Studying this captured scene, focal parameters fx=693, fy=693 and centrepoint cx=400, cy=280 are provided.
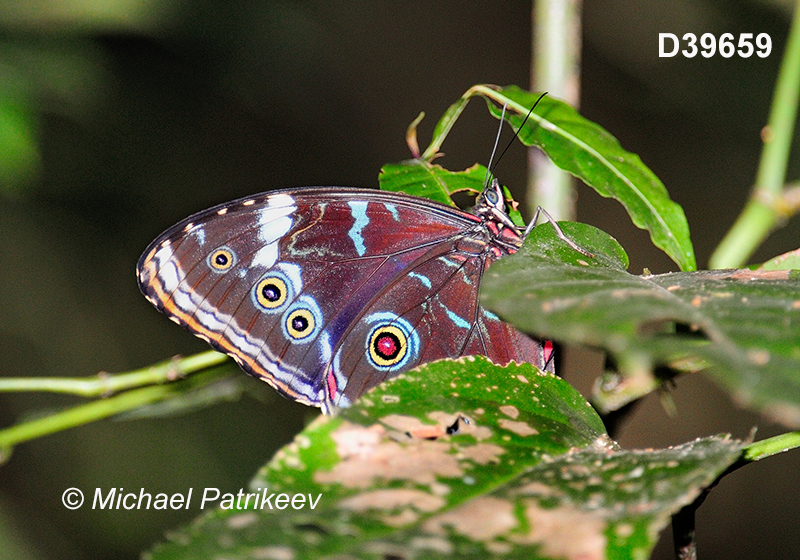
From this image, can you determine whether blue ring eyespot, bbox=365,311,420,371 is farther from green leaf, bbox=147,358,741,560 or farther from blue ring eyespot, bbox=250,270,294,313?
green leaf, bbox=147,358,741,560

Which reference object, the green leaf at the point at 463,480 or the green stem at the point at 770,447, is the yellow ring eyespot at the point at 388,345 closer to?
the green leaf at the point at 463,480

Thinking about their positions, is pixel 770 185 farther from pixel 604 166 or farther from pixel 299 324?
pixel 299 324

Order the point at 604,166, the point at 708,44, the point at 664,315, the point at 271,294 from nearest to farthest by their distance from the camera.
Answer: the point at 664,315 < the point at 604,166 < the point at 271,294 < the point at 708,44

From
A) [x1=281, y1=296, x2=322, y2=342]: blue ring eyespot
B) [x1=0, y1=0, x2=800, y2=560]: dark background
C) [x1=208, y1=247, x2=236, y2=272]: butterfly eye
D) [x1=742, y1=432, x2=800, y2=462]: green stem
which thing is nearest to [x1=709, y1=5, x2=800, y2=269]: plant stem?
[x1=742, y1=432, x2=800, y2=462]: green stem

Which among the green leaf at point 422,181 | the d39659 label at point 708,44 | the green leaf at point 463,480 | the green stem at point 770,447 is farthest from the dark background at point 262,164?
the green stem at point 770,447

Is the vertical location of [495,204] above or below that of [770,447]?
above

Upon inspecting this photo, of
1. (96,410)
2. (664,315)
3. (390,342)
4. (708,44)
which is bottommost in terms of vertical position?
(96,410)

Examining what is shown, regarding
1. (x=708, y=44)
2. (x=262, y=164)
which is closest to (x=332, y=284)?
(x=708, y=44)
